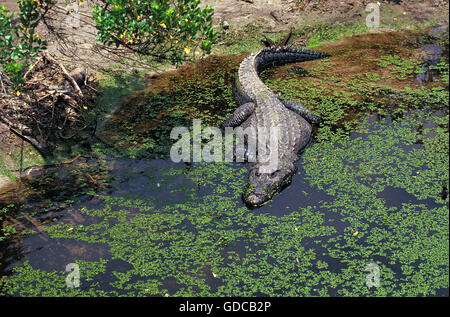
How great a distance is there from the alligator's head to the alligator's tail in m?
3.47

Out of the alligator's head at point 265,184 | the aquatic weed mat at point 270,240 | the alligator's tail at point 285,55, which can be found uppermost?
the alligator's tail at point 285,55

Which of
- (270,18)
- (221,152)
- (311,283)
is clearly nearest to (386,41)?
(270,18)

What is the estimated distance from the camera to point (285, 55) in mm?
8570

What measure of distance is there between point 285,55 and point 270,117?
8.76ft

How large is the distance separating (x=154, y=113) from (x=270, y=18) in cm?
421

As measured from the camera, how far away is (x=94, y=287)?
4.28m

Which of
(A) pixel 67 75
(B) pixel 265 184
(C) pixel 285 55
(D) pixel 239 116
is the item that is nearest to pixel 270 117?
(D) pixel 239 116

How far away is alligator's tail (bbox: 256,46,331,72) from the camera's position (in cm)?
846

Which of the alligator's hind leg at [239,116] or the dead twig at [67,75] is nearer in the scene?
the dead twig at [67,75]

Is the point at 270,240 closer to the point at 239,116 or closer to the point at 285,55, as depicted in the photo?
the point at 239,116

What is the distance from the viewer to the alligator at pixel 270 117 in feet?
17.6

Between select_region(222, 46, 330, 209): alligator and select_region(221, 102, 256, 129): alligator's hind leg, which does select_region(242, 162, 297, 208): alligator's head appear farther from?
select_region(221, 102, 256, 129): alligator's hind leg

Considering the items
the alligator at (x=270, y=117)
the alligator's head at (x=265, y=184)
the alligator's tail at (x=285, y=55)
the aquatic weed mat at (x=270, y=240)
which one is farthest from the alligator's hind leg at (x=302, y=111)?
the alligator's tail at (x=285, y=55)

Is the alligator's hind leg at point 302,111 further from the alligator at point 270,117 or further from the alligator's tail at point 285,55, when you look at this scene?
the alligator's tail at point 285,55
